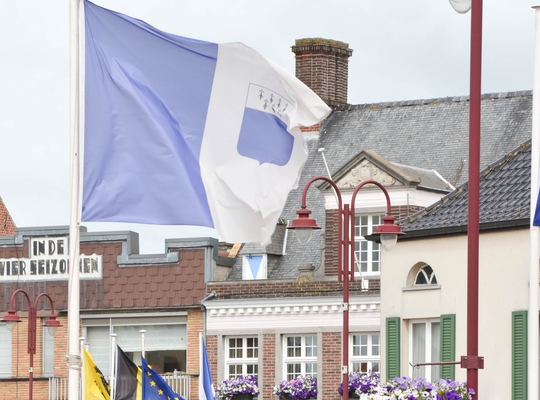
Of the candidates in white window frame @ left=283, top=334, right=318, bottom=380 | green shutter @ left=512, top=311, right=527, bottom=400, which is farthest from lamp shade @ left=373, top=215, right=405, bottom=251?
white window frame @ left=283, top=334, right=318, bottom=380

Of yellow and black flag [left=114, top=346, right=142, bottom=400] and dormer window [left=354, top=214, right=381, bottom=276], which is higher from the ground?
dormer window [left=354, top=214, right=381, bottom=276]

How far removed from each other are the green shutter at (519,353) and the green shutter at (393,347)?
3352 millimetres

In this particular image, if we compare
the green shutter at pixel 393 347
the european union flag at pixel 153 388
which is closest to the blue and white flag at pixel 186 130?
the green shutter at pixel 393 347

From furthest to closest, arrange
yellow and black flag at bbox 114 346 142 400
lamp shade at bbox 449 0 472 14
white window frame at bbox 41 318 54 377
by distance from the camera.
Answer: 1. white window frame at bbox 41 318 54 377
2. yellow and black flag at bbox 114 346 142 400
3. lamp shade at bbox 449 0 472 14

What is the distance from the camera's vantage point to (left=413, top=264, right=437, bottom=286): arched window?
2727 cm

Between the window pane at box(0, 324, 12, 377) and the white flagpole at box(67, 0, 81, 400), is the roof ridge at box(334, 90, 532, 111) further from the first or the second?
the white flagpole at box(67, 0, 81, 400)

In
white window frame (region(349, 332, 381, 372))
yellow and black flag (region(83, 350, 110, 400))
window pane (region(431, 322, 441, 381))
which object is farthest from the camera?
white window frame (region(349, 332, 381, 372))

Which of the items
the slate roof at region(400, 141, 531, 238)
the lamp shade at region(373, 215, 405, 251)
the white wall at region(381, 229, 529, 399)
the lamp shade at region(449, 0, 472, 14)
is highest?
the lamp shade at region(449, 0, 472, 14)

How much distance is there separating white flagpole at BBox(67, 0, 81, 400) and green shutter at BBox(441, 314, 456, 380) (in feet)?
43.2

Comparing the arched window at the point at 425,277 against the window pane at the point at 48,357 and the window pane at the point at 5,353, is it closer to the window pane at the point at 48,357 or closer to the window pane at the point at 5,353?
the window pane at the point at 48,357

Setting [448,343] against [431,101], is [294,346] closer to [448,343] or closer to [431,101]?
[431,101]

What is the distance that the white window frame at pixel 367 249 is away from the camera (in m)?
37.5

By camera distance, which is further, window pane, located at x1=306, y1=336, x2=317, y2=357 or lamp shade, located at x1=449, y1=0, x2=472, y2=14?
window pane, located at x1=306, y1=336, x2=317, y2=357

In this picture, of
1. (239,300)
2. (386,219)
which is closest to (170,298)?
(239,300)
